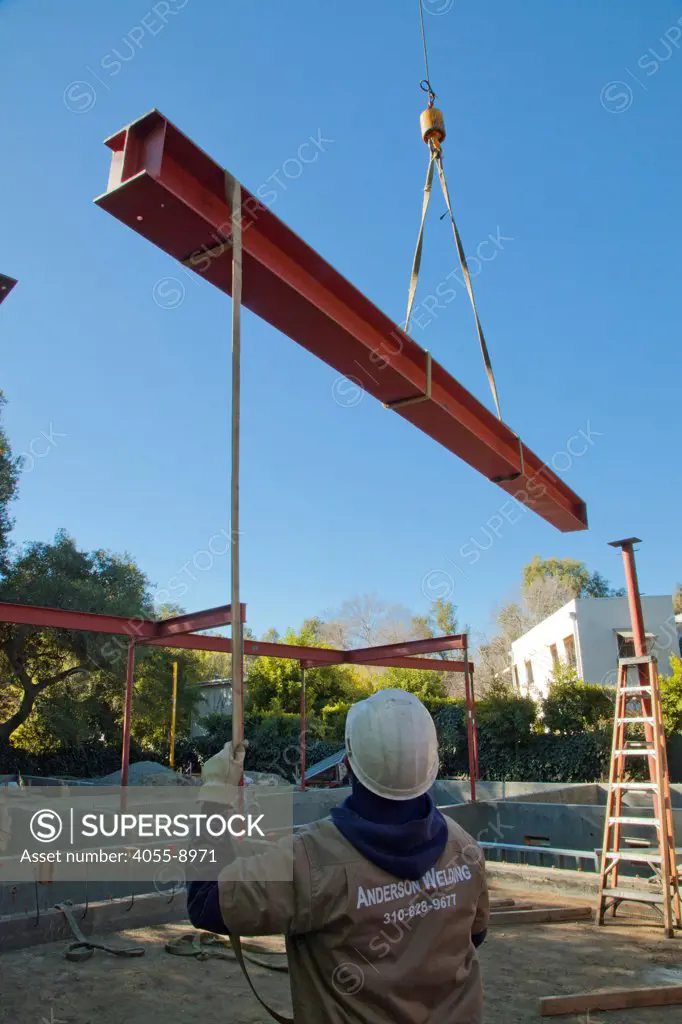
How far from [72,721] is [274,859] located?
24487 mm

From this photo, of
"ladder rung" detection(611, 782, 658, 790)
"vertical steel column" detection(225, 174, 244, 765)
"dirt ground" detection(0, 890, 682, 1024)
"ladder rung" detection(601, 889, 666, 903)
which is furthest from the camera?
"ladder rung" detection(611, 782, 658, 790)

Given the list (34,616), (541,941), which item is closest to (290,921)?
A: (541,941)

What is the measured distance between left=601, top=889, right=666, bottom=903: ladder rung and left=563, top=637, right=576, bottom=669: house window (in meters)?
18.1

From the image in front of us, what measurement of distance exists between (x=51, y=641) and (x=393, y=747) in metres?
24.2

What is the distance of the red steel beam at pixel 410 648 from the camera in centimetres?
1285

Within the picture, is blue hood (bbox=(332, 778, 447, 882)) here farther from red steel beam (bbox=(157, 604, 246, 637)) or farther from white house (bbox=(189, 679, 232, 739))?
white house (bbox=(189, 679, 232, 739))

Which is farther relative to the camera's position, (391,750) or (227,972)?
(227,972)

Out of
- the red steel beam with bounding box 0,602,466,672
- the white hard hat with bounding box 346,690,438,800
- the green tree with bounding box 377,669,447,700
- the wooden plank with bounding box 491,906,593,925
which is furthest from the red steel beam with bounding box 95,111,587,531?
the green tree with bounding box 377,669,447,700

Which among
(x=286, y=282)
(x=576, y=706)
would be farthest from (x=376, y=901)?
(x=576, y=706)

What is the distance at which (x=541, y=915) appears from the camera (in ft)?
25.9

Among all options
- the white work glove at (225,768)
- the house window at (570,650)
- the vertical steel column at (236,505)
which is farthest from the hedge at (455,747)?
the white work glove at (225,768)

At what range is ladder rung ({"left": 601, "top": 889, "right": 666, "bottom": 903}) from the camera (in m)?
7.33

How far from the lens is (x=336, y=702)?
30.2 meters

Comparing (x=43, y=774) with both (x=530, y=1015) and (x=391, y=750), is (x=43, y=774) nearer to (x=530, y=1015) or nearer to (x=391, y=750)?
(x=530, y=1015)
